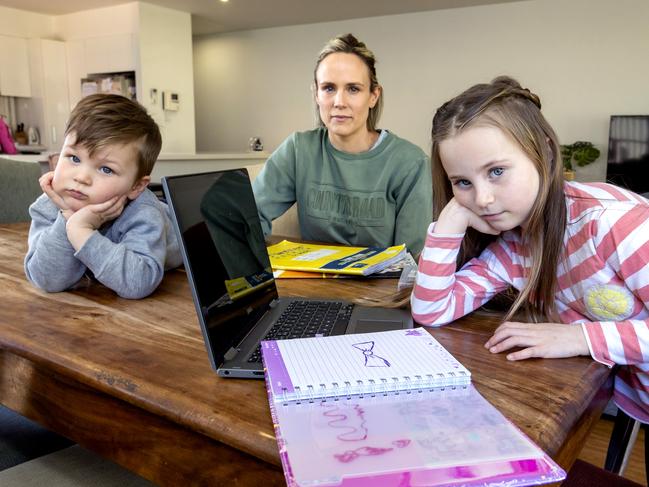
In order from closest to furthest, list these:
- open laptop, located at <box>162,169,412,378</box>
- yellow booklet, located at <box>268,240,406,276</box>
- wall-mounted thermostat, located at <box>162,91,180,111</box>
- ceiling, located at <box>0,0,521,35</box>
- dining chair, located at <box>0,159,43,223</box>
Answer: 1. open laptop, located at <box>162,169,412,378</box>
2. yellow booklet, located at <box>268,240,406,276</box>
3. dining chair, located at <box>0,159,43,223</box>
4. ceiling, located at <box>0,0,521,35</box>
5. wall-mounted thermostat, located at <box>162,91,180,111</box>

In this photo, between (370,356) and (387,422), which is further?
(370,356)

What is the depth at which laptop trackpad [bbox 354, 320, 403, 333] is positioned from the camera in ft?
2.76

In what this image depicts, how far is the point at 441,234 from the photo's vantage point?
0.94 m

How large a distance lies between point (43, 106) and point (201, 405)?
6865 millimetres

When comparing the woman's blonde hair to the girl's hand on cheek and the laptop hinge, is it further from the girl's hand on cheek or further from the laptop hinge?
the laptop hinge

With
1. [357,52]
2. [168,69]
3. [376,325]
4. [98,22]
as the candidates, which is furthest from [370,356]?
[98,22]

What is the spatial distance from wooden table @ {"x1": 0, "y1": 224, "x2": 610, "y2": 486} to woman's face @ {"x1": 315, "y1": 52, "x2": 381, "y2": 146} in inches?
41.7

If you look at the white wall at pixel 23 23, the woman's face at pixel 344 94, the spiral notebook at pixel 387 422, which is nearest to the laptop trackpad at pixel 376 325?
the spiral notebook at pixel 387 422

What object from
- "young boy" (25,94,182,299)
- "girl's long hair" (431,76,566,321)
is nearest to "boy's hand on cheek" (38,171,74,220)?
"young boy" (25,94,182,299)

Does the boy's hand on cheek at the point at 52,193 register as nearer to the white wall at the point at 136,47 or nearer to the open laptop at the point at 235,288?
the open laptop at the point at 235,288

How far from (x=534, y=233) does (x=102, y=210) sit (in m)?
0.78

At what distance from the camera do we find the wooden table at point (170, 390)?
1.85 feet

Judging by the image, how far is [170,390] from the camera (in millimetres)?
618

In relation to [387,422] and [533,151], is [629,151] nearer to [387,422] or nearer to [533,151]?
[533,151]
